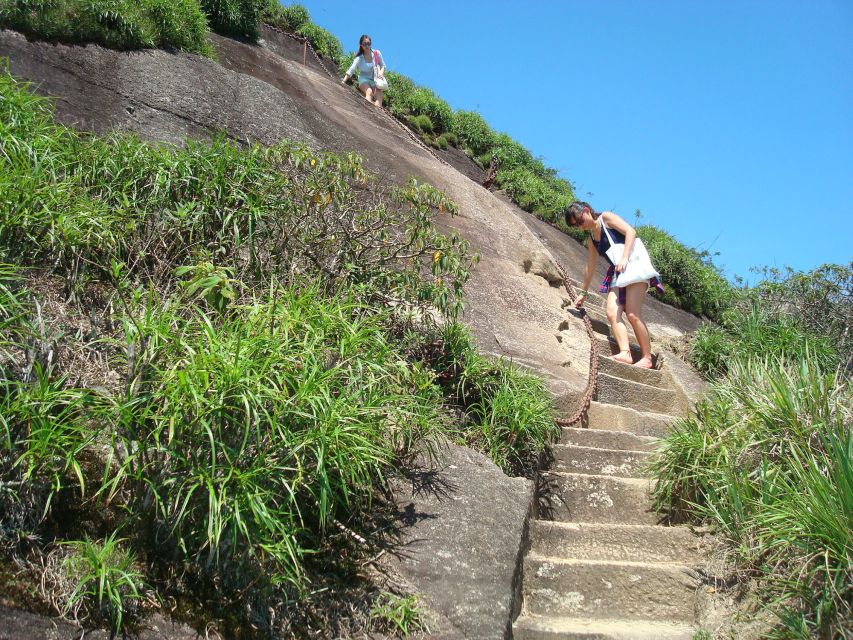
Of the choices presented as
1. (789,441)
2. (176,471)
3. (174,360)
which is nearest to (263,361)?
(174,360)

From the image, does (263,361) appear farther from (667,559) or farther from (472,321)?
(472,321)

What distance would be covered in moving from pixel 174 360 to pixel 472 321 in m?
3.80

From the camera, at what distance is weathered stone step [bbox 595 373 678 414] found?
6922 mm

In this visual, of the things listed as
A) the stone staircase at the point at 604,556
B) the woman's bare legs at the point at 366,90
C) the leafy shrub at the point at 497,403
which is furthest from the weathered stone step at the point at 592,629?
the woman's bare legs at the point at 366,90

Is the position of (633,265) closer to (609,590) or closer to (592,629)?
(609,590)

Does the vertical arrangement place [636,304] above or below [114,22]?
below

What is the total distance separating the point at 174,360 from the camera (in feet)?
10.4

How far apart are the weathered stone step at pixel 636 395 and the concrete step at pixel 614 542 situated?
224 centimetres

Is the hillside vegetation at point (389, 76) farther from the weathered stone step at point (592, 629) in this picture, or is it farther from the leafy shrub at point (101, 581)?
the weathered stone step at point (592, 629)

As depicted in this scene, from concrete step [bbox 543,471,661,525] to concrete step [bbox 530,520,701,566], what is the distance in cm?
30

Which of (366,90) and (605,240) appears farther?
(366,90)

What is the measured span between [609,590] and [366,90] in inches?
423

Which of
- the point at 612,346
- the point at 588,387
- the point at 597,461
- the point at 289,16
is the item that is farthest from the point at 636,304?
the point at 289,16

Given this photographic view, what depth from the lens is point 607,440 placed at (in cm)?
594
